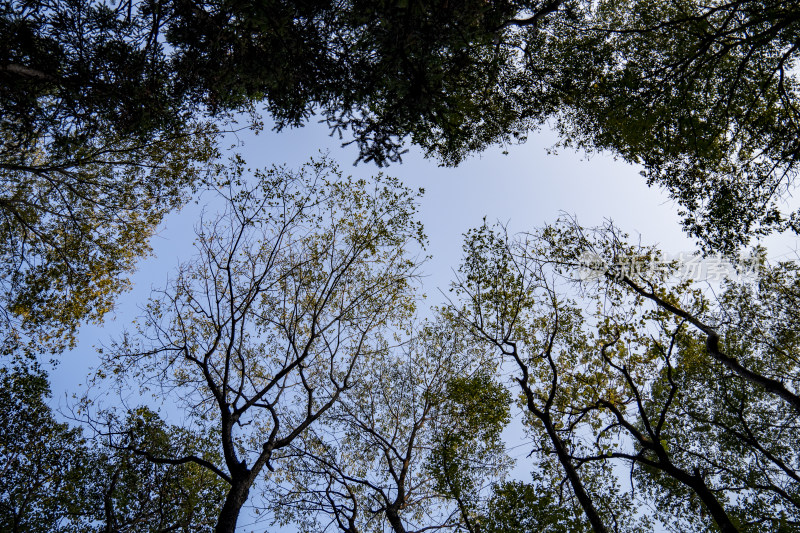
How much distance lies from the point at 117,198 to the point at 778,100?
1933 cm

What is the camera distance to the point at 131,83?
22.1ft

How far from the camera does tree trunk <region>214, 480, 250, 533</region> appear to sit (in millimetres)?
7574

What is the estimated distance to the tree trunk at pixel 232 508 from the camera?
7.57 m

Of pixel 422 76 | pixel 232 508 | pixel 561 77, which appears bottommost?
pixel 232 508

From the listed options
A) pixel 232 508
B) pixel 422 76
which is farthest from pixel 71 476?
pixel 422 76

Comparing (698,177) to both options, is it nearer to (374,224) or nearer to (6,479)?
(374,224)

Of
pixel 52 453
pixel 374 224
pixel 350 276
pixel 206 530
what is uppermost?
pixel 374 224

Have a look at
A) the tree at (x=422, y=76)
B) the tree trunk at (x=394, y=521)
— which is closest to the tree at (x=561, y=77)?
the tree at (x=422, y=76)

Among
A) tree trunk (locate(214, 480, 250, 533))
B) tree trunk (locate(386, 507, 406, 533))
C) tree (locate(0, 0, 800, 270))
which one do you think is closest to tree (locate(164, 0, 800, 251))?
tree (locate(0, 0, 800, 270))

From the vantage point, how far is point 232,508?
7.86 m

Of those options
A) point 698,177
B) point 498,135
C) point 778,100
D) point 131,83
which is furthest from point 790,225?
point 131,83

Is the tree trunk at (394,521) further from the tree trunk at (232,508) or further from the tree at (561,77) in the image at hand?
the tree at (561,77)

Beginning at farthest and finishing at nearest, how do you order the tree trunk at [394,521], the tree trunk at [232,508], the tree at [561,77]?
the tree trunk at [394,521] → the tree trunk at [232,508] → the tree at [561,77]

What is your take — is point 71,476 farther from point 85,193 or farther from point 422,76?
point 422,76
